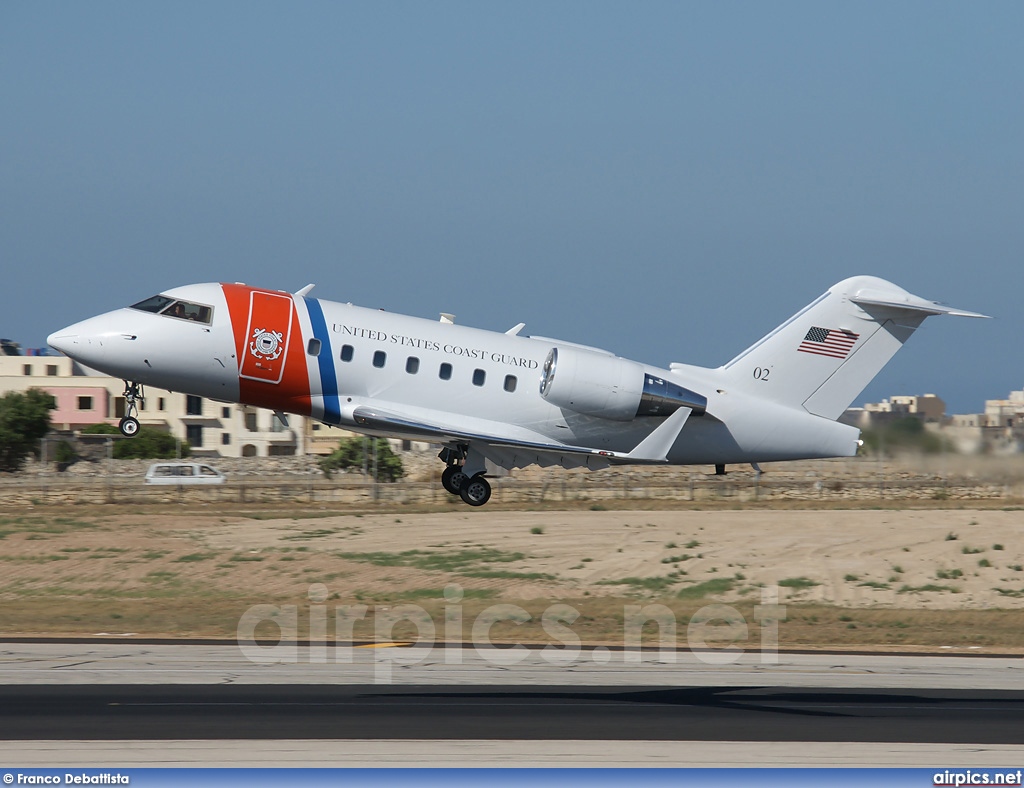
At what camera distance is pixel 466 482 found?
84.9 feet

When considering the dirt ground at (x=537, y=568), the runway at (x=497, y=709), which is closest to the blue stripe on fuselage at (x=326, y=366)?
the runway at (x=497, y=709)

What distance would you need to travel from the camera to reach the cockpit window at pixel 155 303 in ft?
82.9

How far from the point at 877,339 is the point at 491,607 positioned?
488 inches

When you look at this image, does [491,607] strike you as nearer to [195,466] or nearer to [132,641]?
[132,641]

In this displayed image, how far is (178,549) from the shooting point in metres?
40.6

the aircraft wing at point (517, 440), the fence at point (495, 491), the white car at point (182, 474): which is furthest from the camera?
the white car at point (182, 474)

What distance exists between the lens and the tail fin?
27797 millimetres

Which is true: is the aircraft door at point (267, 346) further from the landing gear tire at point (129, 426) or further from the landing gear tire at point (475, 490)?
the landing gear tire at point (475, 490)

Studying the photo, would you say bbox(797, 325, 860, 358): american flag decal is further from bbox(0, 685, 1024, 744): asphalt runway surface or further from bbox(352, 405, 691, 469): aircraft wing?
bbox(0, 685, 1024, 744): asphalt runway surface

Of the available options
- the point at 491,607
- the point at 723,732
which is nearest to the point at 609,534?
the point at 491,607

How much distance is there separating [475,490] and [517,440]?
140cm

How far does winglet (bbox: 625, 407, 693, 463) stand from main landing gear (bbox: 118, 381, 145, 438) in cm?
949

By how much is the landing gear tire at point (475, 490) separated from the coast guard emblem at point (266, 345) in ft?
14.8

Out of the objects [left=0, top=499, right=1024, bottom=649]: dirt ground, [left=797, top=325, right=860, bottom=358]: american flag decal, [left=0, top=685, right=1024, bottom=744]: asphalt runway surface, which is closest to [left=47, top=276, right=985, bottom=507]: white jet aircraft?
[left=797, top=325, right=860, bottom=358]: american flag decal
